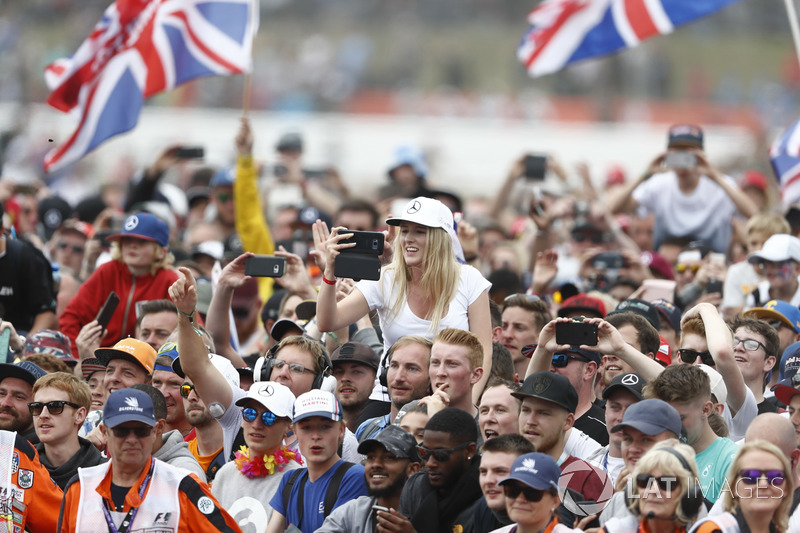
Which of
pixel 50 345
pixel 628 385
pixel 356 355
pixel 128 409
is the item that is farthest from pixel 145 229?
pixel 628 385

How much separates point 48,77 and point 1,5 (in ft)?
73.2

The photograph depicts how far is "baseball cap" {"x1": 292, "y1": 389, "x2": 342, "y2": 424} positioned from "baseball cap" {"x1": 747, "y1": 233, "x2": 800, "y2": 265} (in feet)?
11.7

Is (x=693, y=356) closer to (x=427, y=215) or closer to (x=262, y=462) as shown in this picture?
(x=427, y=215)

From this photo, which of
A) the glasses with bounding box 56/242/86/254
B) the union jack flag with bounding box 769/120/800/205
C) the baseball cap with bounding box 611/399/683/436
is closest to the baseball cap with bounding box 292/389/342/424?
the baseball cap with bounding box 611/399/683/436

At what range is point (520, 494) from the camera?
17.5ft

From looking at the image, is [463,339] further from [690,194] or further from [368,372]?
[690,194]

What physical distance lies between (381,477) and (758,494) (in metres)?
1.65

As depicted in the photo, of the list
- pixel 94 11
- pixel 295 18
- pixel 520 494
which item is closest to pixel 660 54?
pixel 295 18

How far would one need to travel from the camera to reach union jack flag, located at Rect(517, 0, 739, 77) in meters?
11.1

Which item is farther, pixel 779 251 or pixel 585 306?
pixel 779 251

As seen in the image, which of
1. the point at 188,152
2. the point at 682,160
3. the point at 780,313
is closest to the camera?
the point at 780,313

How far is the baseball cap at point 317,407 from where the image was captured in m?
6.21

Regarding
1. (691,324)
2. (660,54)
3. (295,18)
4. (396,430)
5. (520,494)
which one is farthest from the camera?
(295,18)

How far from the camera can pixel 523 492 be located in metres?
5.32
